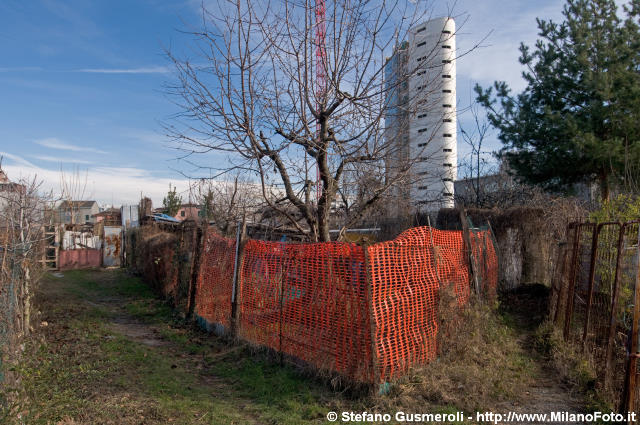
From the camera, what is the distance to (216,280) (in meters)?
8.67

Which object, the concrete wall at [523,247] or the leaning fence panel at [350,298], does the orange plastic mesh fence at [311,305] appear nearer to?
the leaning fence panel at [350,298]

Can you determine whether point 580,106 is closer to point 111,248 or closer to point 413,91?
point 413,91

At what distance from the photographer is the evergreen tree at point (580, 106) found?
35.6 ft

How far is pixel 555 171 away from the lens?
12398 mm

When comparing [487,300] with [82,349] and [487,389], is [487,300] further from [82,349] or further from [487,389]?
[82,349]

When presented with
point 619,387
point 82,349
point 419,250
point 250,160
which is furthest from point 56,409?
point 619,387

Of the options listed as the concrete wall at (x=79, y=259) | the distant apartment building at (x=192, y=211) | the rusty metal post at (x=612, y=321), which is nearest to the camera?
the rusty metal post at (x=612, y=321)

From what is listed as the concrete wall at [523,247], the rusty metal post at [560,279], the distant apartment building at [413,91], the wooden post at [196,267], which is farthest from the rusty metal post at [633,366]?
the wooden post at [196,267]

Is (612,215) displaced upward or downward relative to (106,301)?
upward

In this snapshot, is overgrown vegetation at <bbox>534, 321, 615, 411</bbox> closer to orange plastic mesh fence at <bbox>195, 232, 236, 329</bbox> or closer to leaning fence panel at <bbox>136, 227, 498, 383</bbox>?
leaning fence panel at <bbox>136, 227, 498, 383</bbox>

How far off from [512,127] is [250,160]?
9367 mm

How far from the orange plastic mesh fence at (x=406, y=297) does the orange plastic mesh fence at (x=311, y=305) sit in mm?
203

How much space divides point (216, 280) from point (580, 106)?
35.6ft

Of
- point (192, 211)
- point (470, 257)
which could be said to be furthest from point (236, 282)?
point (192, 211)
